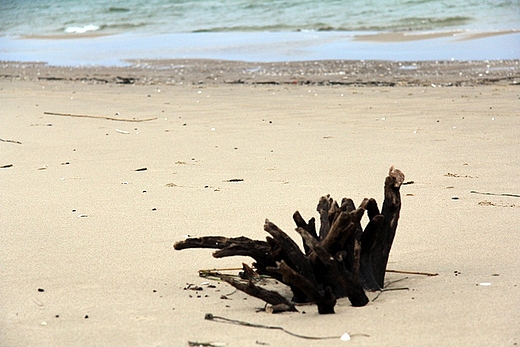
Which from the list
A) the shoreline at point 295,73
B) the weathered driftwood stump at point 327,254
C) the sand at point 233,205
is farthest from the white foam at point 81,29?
the weathered driftwood stump at point 327,254

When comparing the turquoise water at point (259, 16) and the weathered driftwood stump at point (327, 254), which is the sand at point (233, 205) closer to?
the weathered driftwood stump at point (327, 254)

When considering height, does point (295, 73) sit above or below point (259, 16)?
below

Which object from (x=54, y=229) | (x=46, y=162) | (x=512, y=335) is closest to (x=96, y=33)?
(x=46, y=162)

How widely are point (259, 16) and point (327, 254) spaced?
23.5 metres

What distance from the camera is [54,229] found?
3.38 metres

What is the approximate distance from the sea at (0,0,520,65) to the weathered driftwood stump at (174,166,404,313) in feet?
36.6

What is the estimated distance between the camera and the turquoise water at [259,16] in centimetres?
2122

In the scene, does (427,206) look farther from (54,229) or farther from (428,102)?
(428,102)

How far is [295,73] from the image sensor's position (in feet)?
38.9

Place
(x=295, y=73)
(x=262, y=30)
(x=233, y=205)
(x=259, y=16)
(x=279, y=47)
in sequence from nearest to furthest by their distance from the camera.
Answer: (x=233, y=205)
(x=295, y=73)
(x=279, y=47)
(x=262, y=30)
(x=259, y=16)

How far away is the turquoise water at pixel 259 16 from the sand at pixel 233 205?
13352mm

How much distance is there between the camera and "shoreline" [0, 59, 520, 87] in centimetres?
1036

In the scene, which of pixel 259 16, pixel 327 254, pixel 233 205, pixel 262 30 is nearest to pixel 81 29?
pixel 259 16

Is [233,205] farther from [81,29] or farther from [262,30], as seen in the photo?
[81,29]
